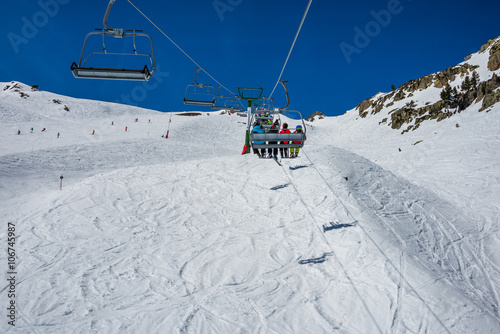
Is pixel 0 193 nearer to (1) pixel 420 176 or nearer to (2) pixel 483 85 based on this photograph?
(1) pixel 420 176

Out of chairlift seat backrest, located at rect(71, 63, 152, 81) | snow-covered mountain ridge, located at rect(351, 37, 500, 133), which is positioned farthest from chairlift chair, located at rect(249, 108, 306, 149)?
snow-covered mountain ridge, located at rect(351, 37, 500, 133)

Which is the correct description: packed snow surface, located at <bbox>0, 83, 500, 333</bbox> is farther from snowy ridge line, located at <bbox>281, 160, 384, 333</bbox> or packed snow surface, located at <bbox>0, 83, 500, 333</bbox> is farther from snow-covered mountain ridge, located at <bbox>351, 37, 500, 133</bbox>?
snow-covered mountain ridge, located at <bbox>351, 37, 500, 133</bbox>

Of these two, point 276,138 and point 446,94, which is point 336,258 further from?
point 446,94

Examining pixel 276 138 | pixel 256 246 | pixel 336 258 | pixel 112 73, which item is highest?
pixel 276 138

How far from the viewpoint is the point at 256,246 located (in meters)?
9.49

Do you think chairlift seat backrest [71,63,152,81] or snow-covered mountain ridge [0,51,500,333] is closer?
chairlift seat backrest [71,63,152,81]

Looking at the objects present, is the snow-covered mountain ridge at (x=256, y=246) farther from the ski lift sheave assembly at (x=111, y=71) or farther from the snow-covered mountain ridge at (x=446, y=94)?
the snow-covered mountain ridge at (x=446, y=94)

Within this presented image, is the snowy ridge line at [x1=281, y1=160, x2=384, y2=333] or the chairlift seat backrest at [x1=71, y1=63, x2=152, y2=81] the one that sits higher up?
the chairlift seat backrest at [x1=71, y1=63, x2=152, y2=81]

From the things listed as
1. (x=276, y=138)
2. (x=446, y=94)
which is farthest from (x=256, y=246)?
(x=446, y=94)

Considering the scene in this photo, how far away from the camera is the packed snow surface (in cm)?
653

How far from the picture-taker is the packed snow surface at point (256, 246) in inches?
257

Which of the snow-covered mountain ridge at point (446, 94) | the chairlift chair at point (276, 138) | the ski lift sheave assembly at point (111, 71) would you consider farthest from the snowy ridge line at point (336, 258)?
the snow-covered mountain ridge at point (446, 94)

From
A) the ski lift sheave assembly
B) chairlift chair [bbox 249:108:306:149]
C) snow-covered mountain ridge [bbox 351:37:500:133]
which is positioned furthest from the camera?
snow-covered mountain ridge [bbox 351:37:500:133]

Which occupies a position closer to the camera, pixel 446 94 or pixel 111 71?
pixel 111 71
